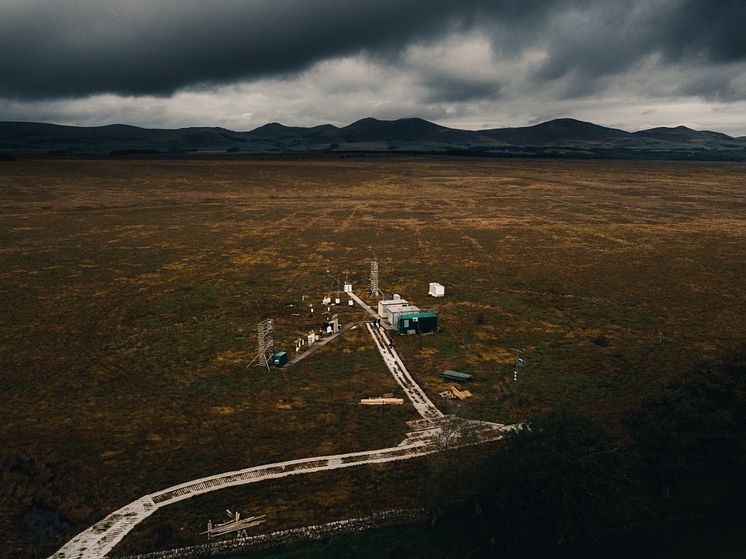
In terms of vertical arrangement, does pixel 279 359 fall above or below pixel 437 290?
below

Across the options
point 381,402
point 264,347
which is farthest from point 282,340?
point 381,402

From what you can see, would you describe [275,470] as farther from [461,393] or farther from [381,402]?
[461,393]

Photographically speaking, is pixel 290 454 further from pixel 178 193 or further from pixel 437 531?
pixel 178 193

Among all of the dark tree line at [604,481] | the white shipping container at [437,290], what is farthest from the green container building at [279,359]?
the white shipping container at [437,290]

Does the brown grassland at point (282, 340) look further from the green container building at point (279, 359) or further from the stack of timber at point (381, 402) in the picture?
the green container building at point (279, 359)

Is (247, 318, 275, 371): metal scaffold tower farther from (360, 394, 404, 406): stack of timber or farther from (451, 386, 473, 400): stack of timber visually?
(451, 386, 473, 400): stack of timber

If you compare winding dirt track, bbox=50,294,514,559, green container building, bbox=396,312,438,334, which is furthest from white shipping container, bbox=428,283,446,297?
winding dirt track, bbox=50,294,514,559

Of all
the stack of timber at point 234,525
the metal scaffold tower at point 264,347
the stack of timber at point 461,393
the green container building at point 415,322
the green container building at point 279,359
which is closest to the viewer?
the stack of timber at point 234,525

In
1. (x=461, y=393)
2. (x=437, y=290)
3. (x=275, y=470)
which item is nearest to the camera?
(x=275, y=470)

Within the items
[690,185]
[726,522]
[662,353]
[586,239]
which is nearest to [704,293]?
[662,353]

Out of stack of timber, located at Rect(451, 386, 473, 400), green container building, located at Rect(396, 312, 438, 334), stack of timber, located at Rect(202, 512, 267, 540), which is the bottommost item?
stack of timber, located at Rect(202, 512, 267, 540)
